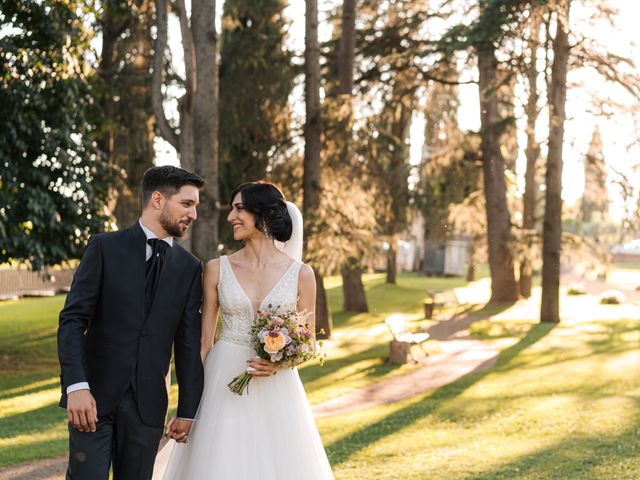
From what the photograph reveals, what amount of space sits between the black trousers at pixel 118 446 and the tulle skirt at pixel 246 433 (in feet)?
2.16

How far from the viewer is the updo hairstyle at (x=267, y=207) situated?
5.00 meters

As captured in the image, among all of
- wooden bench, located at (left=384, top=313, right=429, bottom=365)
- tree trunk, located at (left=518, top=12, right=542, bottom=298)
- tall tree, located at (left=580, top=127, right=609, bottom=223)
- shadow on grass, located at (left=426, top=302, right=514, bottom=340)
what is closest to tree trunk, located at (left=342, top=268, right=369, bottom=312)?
shadow on grass, located at (left=426, top=302, right=514, bottom=340)

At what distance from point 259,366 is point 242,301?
0.40 m

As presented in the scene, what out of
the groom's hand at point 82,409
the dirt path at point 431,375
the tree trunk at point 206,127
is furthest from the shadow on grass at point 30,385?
the groom's hand at point 82,409

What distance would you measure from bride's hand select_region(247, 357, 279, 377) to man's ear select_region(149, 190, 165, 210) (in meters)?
1.07

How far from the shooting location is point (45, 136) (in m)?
14.3

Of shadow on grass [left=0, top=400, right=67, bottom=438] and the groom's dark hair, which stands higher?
the groom's dark hair

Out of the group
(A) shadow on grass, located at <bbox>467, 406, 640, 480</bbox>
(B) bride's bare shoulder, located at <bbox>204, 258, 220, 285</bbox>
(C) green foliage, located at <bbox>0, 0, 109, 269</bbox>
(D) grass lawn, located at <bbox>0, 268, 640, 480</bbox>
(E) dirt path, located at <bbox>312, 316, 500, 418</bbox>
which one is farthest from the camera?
(C) green foliage, located at <bbox>0, 0, 109, 269</bbox>

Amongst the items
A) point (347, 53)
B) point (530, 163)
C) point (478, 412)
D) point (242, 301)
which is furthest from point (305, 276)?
point (530, 163)

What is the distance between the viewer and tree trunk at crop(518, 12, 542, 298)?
2205 cm

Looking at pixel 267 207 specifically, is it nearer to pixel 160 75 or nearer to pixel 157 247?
pixel 157 247

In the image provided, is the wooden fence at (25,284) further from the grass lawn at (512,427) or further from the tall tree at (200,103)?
the grass lawn at (512,427)

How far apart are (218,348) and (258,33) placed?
19026 millimetres

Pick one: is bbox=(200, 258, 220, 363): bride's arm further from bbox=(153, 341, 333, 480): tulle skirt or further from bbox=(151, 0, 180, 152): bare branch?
bbox=(151, 0, 180, 152): bare branch
